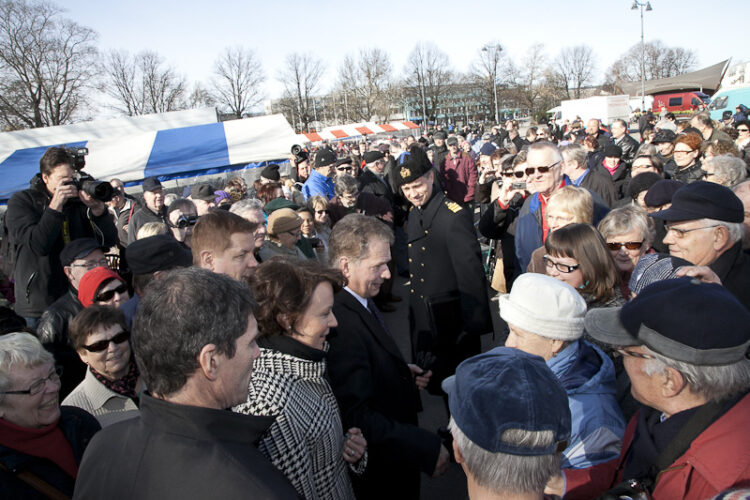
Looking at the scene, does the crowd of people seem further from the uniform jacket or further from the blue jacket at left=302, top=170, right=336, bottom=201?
the blue jacket at left=302, top=170, right=336, bottom=201

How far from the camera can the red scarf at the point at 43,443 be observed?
1.76 m

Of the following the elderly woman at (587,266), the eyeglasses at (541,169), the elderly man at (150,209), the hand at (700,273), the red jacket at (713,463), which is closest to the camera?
the red jacket at (713,463)

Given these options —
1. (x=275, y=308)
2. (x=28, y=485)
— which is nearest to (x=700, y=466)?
(x=275, y=308)

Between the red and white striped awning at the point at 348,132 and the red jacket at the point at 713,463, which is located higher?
the red and white striped awning at the point at 348,132

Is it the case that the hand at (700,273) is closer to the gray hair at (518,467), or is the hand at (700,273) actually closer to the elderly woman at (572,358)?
the elderly woman at (572,358)

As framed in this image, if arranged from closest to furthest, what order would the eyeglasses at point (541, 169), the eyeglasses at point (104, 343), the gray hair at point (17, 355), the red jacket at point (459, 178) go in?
1. the gray hair at point (17, 355)
2. the eyeglasses at point (104, 343)
3. the eyeglasses at point (541, 169)
4. the red jacket at point (459, 178)

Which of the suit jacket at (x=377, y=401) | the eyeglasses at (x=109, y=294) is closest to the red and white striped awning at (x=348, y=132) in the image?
the eyeglasses at (x=109, y=294)

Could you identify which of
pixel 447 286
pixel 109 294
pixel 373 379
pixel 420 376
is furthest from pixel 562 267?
pixel 109 294

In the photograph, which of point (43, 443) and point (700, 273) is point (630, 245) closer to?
point (700, 273)

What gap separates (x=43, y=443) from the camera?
184cm

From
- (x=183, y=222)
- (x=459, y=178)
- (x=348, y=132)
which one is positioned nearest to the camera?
(x=183, y=222)

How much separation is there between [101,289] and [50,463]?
4.58 feet

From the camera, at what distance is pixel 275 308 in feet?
5.90

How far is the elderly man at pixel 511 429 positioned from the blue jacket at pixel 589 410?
491 mm
